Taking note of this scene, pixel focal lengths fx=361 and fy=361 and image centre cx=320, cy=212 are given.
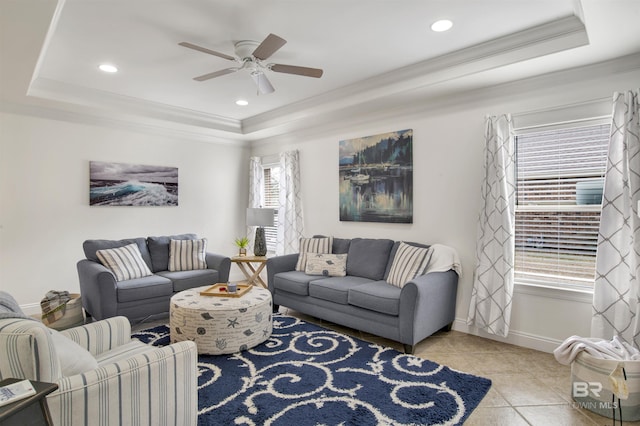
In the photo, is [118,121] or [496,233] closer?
[496,233]

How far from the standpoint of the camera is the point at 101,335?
2240 mm

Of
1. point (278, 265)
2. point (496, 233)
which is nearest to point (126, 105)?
point (278, 265)

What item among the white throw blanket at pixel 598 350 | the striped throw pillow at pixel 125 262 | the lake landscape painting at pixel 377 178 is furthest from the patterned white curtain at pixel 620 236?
the striped throw pillow at pixel 125 262

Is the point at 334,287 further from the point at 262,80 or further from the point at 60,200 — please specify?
the point at 60,200

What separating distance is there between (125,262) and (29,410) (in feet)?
10.4

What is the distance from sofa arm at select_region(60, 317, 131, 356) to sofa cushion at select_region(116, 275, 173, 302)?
1.51 m

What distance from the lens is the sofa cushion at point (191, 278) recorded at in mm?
4215

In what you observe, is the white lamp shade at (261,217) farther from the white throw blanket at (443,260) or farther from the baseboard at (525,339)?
the baseboard at (525,339)

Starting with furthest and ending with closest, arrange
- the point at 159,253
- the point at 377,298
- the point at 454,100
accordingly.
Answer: the point at 159,253 → the point at 454,100 → the point at 377,298

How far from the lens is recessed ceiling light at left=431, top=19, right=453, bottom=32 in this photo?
2695mm

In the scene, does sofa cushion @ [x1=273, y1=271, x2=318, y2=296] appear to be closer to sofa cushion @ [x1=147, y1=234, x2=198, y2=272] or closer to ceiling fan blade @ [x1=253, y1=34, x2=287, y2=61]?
sofa cushion @ [x1=147, y1=234, x2=198, y2=272]

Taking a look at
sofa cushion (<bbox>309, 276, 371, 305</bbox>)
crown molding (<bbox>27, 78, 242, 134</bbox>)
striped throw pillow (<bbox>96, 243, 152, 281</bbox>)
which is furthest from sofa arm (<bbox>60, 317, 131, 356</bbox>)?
crown molding (<bbox>27, 78, 242, 134</bbox>)

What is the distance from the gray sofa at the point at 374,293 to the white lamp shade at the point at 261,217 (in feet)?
2.36

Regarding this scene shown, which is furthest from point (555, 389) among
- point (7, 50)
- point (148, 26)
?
point (7, 50)
